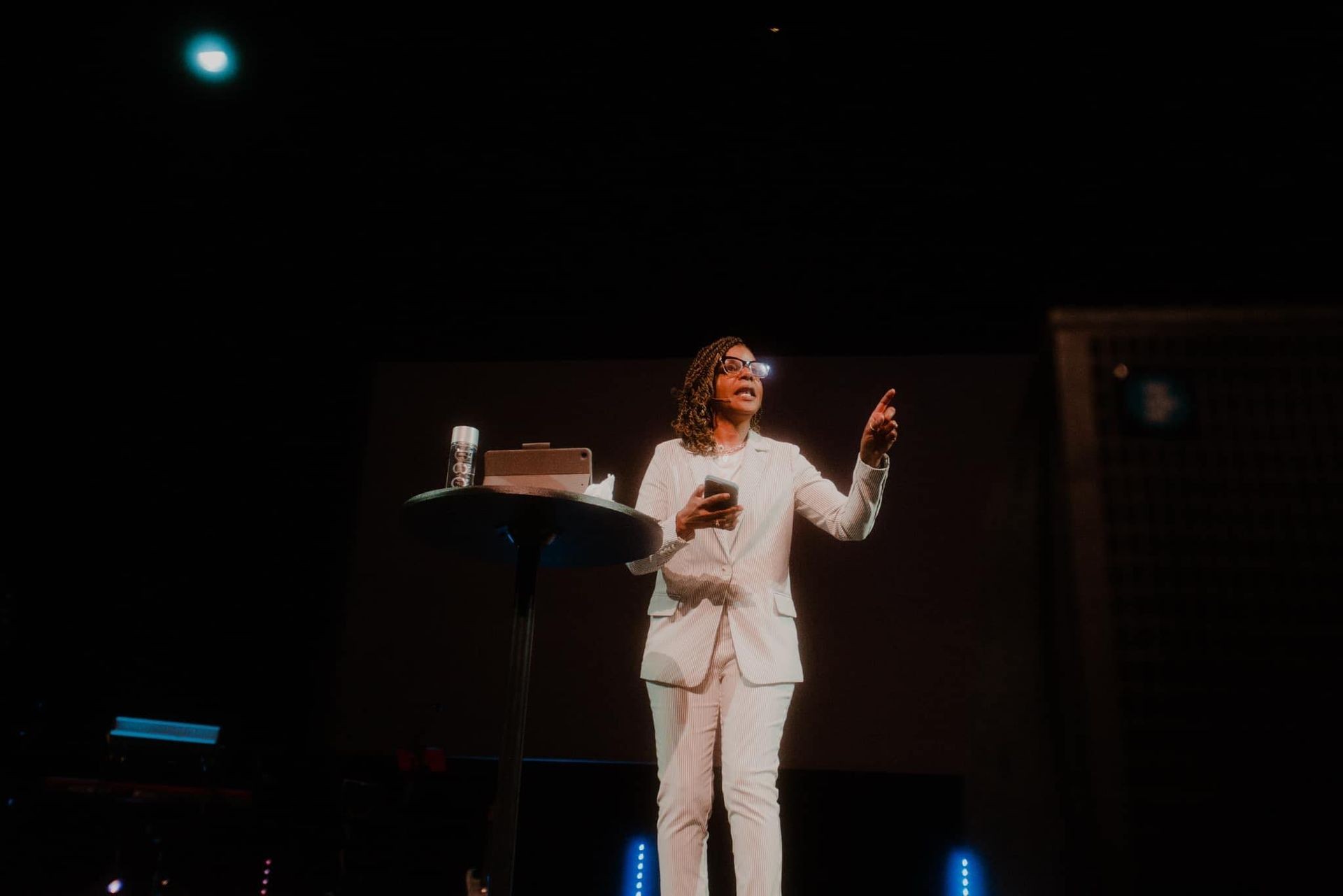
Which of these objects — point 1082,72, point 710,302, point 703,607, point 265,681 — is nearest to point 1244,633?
point 703,607

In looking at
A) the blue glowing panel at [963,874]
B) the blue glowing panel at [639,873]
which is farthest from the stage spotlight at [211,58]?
the blue glowing panel at [963,874]

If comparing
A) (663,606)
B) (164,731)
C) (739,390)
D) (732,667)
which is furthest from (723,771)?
(164,731)

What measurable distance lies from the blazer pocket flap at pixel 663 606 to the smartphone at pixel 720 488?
23.3 inches

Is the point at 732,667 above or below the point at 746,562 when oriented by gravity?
below

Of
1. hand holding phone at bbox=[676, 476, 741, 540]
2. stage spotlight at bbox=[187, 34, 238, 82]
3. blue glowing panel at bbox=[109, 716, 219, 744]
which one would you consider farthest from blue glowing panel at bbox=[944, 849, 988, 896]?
stage spotlight at bbox=[187, 34, 238, 82]

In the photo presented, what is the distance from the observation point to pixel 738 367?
9.62 ft

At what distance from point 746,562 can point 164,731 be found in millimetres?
2662

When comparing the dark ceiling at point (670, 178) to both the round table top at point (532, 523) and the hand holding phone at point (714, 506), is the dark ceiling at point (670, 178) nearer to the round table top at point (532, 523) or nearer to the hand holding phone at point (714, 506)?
the hand holding phone at point (714, 506)

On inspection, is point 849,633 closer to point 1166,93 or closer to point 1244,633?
point 1166,93

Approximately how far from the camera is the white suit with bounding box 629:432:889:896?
231 centimetres

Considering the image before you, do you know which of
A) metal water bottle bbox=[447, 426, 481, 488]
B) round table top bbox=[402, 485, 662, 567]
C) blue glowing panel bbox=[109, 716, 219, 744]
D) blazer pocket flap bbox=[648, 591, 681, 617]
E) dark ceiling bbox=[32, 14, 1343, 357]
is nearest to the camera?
round table top bbox=[402, 485, 662, 567]

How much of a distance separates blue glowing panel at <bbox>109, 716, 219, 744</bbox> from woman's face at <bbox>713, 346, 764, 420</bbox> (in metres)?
2.59

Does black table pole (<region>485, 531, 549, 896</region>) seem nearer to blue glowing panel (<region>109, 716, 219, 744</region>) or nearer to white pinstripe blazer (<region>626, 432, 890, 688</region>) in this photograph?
white pinstripe blazer (<region>626, 432, 890, 688</region>)

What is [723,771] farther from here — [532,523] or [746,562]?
[532,523]
